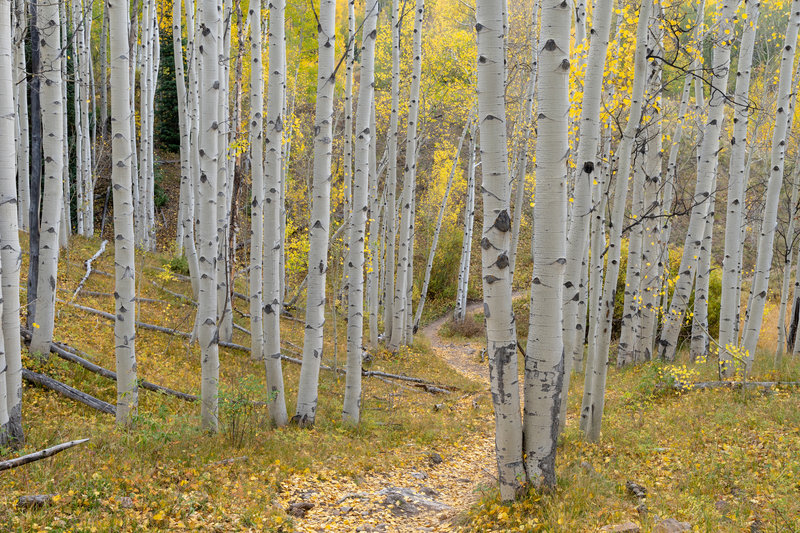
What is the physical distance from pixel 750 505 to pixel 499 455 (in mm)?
2190

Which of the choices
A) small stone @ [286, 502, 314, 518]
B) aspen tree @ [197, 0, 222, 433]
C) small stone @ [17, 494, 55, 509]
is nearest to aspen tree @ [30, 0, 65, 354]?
aspen tree @ [197, 0, 222, 433]

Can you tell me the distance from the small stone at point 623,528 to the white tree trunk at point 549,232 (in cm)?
69

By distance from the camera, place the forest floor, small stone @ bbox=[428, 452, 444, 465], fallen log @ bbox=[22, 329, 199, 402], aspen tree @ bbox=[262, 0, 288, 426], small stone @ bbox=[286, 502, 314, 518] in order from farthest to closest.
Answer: fallen log @ bbox=[22, 329, 199, 402]
small stone @ bbox=[428, 452, 444, 465]
aspen tree @ bbox=[262, 0, 288, 426]
small stone @ bbox=[286, 502, 314, 518]
the forest floor

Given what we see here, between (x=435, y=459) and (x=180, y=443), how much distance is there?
3.12m

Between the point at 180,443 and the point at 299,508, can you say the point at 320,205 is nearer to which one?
the point at 180,443

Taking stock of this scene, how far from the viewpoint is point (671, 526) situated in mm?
3906

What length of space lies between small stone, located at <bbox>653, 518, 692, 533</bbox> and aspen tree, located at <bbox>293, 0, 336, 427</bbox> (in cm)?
429

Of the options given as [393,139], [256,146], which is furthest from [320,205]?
[393,139]

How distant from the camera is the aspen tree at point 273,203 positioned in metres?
6.46

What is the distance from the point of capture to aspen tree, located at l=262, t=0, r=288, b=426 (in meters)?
6.46

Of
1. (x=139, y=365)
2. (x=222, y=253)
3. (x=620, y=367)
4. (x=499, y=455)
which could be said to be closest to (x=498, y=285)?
(x=499, y=455)

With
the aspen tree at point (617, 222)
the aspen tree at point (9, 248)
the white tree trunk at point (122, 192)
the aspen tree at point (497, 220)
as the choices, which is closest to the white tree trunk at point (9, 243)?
the aspen tree at point (9, 248)

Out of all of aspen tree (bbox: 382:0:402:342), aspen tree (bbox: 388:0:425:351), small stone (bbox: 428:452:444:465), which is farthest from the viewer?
aspen tree (bbox: 388:0:425:351)

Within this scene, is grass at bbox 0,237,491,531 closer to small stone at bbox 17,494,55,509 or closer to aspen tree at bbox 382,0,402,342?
small stone at bbox 17,494,55,509
